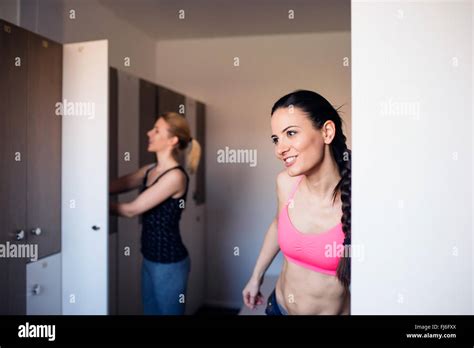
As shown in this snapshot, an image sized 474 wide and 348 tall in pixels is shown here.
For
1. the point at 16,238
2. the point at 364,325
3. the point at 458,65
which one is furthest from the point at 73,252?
the point at 458,65

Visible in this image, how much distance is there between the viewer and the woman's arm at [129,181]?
2.65 meters

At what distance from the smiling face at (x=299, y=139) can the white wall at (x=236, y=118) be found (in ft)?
6.22

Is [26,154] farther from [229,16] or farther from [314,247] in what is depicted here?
[229,16]

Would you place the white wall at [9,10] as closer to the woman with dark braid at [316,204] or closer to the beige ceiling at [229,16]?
the beige ceiling at [229,16]

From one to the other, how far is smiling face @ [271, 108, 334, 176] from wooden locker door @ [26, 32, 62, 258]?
4.06ft

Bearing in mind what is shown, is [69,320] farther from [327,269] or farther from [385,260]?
[385,260]

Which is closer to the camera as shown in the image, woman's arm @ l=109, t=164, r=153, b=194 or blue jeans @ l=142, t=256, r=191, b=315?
blue jeans @ l=142, t=256, r=191, b=315

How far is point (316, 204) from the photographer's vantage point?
202 cm

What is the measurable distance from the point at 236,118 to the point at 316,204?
216 cm

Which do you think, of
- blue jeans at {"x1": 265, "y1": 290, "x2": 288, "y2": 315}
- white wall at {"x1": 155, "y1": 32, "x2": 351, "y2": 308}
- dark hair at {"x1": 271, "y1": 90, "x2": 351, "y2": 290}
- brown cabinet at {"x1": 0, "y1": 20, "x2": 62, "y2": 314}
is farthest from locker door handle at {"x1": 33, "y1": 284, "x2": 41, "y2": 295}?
white wall at {"x1": 155, "y1": 32, "x2": 351, "y2": 308}

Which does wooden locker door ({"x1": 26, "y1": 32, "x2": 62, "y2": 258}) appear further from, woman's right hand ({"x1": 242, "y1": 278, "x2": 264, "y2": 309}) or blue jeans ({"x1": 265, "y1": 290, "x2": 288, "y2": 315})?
blue jeans ({"x1": 265, "y1": 290, "x2": 288, "y2": 315})

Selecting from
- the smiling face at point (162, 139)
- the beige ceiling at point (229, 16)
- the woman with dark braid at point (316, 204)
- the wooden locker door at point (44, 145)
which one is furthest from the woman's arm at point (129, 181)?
the beige ceiling at point (229, 16)

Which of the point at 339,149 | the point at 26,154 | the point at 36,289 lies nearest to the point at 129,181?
the point at 26,154

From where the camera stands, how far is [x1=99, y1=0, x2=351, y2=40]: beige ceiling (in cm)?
319
